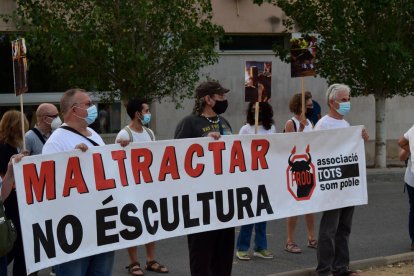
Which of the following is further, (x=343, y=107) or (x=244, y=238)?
(x=244, y=238)

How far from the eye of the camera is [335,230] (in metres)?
7.29

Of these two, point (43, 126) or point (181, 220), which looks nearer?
point (181, 220)

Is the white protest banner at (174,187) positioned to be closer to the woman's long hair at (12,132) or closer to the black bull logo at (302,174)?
the black bull logo at (302,174)

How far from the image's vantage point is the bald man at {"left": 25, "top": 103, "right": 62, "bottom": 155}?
24.5 feet

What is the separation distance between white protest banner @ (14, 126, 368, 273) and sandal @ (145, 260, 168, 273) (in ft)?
5.58

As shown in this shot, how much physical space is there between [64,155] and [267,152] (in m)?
2.24

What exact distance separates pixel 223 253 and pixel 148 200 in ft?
2.87

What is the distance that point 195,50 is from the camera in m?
17.0

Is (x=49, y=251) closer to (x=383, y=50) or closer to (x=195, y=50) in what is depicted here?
(x=195, y=50)

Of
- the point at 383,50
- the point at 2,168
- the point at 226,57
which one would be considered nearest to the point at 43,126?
the point at 2,168

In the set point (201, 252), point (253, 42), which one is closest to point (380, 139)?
point (253, 42)

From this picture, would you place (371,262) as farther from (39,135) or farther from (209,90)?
(39,135)

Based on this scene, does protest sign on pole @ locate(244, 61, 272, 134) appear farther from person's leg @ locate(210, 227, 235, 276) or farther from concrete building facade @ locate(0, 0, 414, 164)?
concrete building facade @ locate(0, 0, 414, 164)

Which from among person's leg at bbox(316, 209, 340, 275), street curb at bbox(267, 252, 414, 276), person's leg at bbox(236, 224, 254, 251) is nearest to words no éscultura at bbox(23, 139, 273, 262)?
person's leg at bbox(316, 209, 340, 275)
